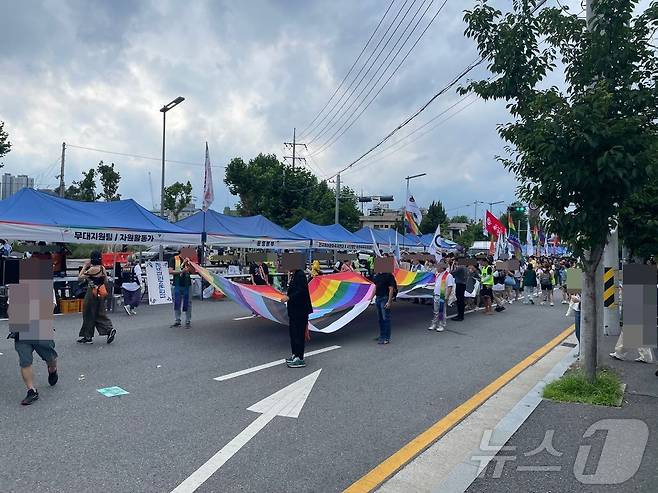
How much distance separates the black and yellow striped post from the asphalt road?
1.74 m

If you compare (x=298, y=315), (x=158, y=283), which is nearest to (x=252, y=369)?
(x=298, y=315)

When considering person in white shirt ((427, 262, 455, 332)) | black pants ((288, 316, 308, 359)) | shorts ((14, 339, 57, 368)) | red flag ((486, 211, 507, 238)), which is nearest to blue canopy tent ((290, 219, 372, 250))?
red flag ((486, 211, 507, 238))

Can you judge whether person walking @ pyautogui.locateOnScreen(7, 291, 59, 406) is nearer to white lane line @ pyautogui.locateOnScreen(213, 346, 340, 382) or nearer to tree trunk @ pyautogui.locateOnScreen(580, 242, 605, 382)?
white lane line @ pyautogui.locateOnScreen(213, 346, 340, 382)

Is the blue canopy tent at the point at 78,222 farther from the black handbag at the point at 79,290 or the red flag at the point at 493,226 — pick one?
the red flag at the point at 493,226

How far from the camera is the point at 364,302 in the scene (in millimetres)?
11031

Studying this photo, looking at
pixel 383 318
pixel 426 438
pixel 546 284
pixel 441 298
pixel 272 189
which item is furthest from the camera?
pixel 272 189

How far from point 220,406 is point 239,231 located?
15.2 meters

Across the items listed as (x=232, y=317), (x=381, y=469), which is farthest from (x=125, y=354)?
(x=381, y=469)

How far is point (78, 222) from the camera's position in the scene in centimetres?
1479

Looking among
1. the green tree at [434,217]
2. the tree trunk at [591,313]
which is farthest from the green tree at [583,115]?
the green tree at [434,217]

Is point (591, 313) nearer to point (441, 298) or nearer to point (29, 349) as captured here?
point (441, 298)

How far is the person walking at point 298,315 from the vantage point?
8078mm

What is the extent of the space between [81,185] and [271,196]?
17.8 metres

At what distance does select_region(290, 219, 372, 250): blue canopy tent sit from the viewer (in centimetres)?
2593
